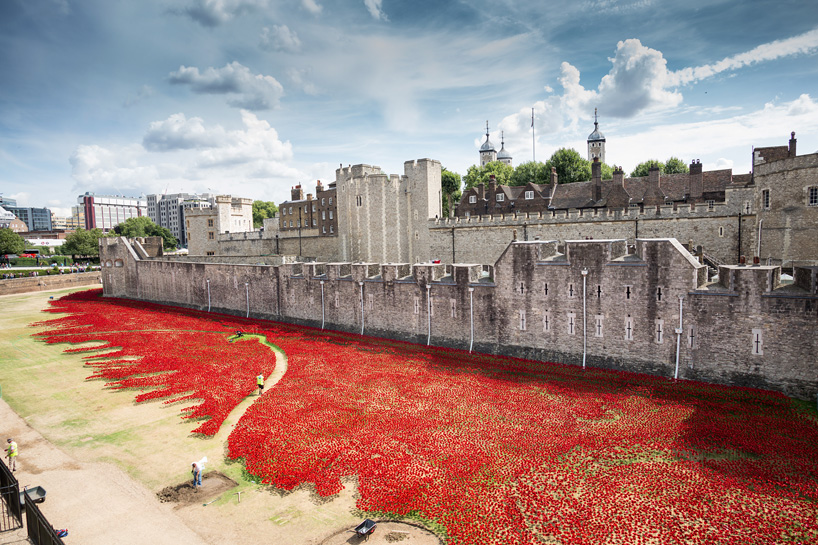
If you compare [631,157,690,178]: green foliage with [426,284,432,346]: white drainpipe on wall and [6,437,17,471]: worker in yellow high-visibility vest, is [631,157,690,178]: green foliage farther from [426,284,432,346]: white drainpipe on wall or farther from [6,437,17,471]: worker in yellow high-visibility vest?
[6,437,17,471]: worker in yellow high-visibility vest

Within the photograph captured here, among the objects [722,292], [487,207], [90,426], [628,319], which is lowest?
[90,426]

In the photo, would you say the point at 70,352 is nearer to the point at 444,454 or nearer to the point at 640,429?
the point at 444,454

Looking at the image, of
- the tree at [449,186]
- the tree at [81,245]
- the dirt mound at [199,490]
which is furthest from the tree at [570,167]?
the tree at [81,245]

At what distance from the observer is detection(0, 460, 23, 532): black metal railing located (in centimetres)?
1216

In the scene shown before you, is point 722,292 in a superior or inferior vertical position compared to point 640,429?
superior

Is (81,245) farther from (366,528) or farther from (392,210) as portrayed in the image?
(366,528)

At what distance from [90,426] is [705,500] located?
23.3m

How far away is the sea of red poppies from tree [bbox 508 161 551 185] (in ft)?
170

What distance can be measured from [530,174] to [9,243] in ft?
323

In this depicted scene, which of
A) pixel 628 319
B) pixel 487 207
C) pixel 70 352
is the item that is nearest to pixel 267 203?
pixel 487 207

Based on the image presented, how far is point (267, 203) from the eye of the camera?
132 m

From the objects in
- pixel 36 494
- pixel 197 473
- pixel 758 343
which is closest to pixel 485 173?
Result: pixel 758 343

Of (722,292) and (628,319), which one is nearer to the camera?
(722,292)

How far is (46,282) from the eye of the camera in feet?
229
